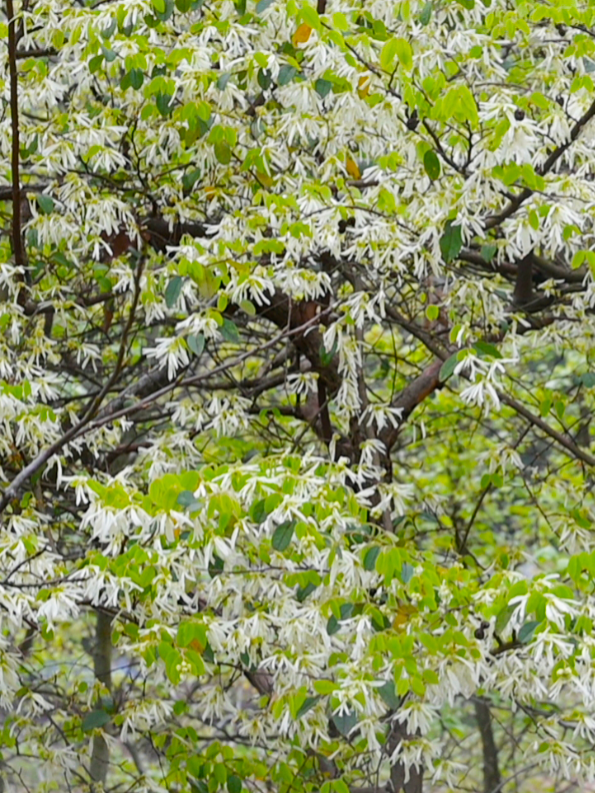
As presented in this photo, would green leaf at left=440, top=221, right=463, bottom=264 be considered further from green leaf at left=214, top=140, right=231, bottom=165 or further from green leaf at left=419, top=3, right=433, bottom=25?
green leaf at left=214, top=140, right=231, bottom=165

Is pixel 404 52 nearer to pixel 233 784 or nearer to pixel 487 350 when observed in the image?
pixel 487 350

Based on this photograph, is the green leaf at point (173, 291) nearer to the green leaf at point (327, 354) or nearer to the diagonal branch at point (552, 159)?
the green leaf at point (327, 354)

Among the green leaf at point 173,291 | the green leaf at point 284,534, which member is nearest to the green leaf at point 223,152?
the green leaf at point 173,291

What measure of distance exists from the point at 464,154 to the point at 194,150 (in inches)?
35.9

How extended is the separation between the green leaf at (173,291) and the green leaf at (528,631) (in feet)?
4.53

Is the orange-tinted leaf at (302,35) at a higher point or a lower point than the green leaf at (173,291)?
higher

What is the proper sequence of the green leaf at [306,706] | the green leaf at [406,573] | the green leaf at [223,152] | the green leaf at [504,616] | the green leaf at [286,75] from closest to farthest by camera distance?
the green leaf at [504,616], the green leaf at [406,573], the green leaf at [306,706], the green leaf at [286,75], the green leaf at [223,152]

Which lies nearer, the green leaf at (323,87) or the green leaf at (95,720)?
the green leaf at (323,87)

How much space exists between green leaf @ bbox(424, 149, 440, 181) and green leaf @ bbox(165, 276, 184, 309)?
0.79 metres

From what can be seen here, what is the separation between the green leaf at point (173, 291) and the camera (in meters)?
3.10

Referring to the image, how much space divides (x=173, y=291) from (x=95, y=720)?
161cm

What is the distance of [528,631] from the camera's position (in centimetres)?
236

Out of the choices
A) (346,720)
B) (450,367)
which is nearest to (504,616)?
(346,720)

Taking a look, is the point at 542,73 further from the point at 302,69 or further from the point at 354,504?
the point at 354,504
